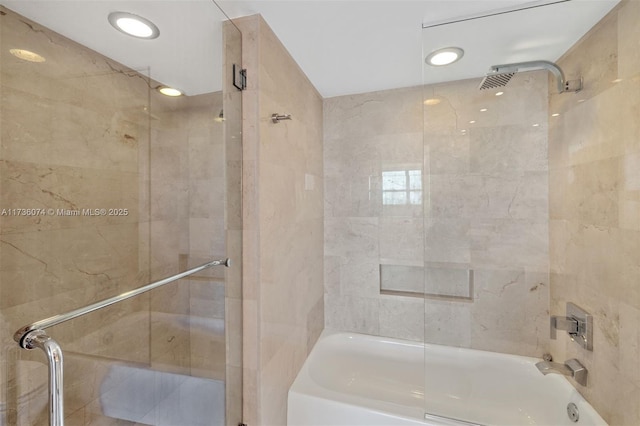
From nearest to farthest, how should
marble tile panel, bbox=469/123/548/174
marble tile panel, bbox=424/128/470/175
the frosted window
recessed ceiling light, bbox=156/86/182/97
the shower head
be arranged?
1. recessed ceiling light, bbox=156/86/182/97
2. the shower head
3. marble tile panel, bbox=469/123/548/174
4. marble tile panel, bbox=424/128/470/175
5. the frosted window

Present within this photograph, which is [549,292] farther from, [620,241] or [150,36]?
[150,36]

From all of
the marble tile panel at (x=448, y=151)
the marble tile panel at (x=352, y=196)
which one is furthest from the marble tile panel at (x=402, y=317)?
the marble tile panel at (x=448, y=151)

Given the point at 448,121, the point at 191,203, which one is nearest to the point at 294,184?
the point at 191,203

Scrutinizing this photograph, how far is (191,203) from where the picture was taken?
3.36 ft

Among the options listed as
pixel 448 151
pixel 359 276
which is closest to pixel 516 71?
pixel 448 151

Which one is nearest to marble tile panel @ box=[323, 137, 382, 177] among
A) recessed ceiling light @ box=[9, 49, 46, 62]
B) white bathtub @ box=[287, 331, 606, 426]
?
white bathtub @ box=[287, 331, 606, 426]

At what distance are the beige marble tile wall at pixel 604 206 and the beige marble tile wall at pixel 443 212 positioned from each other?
122 millimetres

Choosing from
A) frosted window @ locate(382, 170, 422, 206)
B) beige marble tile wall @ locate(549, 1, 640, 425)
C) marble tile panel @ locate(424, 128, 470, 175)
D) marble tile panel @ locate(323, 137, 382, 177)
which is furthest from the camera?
marble tile panel @ locate(323, 137, 382, 177)

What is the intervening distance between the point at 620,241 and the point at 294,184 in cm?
156

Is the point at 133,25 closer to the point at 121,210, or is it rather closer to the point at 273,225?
the point at 121,210

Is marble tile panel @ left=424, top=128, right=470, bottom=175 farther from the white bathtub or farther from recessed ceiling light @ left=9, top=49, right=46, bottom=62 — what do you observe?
recessed ceiling light @ left=9, top=49, right=46, bottom=62

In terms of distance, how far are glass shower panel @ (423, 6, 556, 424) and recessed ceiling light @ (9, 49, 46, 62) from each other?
1.64 metres

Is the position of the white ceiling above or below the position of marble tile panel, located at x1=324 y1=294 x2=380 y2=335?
above

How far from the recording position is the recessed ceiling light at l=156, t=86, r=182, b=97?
2.96ft
